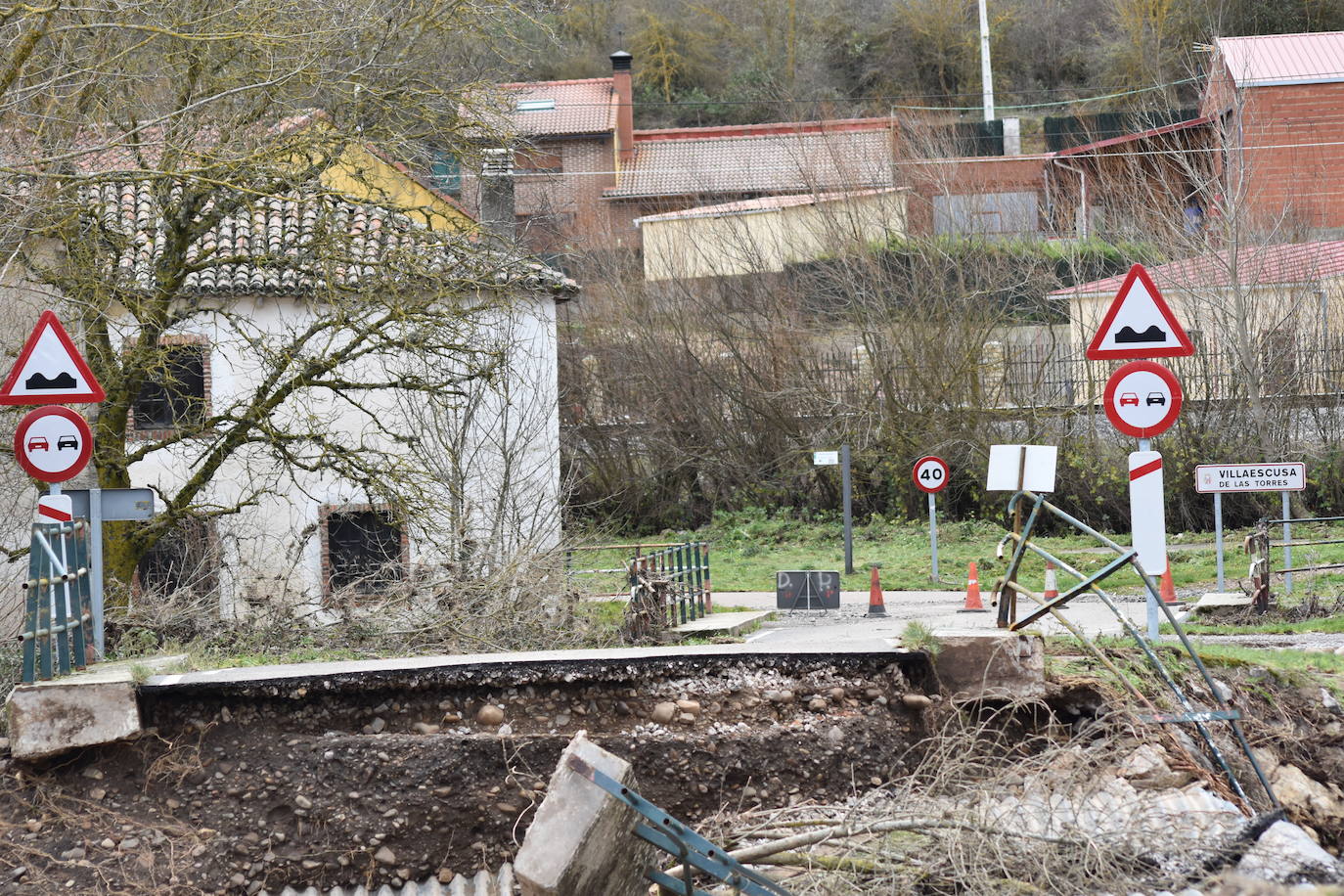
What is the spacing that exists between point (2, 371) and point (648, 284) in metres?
17.0

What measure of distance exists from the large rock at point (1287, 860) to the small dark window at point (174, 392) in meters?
11.3

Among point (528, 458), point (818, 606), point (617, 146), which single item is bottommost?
point (818, 606)

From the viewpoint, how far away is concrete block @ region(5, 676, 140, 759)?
6684 millimetres

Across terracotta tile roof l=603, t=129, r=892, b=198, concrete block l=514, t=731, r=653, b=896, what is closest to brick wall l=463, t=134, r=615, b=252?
terracotta tile roof l=603, t=129, r=892, b=198

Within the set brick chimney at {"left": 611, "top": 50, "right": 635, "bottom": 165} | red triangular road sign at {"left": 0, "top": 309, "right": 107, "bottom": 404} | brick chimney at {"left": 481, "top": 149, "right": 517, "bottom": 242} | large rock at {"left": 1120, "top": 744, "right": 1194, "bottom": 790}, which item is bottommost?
large rock at {"left": 1120, "top": 744, "right": 1194, "bottom": 790}

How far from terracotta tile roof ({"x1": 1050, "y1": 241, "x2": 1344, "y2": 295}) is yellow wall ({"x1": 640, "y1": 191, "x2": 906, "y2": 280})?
5256 millimetres

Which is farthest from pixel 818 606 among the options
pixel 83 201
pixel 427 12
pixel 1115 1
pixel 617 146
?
pixel 1115 1

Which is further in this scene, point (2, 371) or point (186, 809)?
point (2, 371)

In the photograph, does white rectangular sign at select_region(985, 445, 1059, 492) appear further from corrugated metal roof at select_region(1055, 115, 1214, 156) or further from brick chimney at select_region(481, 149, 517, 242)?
corrugated metal roof at select_region(1055, 115, 1214, 156)

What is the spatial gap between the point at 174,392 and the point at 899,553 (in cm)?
1310

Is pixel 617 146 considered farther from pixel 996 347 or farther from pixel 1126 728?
pixel 1126 728

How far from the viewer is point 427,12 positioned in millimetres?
13922

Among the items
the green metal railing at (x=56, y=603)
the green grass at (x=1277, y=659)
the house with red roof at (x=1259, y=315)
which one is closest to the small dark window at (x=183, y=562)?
the green metal railing at (x=56, y=603)

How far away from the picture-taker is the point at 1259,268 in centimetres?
2345
